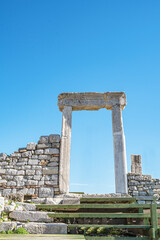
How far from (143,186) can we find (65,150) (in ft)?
9.72

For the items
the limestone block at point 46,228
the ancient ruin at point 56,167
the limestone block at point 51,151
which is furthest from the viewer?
the limestone block at point 51,151

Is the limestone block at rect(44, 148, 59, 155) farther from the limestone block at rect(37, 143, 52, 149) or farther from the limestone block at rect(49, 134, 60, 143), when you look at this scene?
the limestone block at rect(49, 134, 60, 143)

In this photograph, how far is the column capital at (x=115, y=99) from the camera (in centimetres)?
894

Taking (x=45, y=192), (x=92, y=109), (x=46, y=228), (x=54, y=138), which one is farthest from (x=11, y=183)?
(x=92, y=109)

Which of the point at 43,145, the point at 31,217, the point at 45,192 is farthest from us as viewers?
the point at 43,145

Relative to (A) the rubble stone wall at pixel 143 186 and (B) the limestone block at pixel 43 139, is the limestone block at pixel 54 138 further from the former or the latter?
(A) the rubble stone wall at pixel 143 186

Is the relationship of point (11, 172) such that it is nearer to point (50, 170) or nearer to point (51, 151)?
point (50, 170)

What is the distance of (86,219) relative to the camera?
570 cm

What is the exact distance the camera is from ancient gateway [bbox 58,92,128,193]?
7.88 metres

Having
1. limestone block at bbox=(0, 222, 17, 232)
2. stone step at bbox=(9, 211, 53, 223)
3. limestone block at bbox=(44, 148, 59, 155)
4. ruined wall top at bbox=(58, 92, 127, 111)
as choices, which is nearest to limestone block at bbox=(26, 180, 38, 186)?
limestone block at bbox=(44, 148, 59, 155)

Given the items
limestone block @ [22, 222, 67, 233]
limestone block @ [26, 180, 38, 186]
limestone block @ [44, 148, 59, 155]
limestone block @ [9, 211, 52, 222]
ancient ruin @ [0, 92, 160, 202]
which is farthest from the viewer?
limestone block @ [44, 148, 59, 155]

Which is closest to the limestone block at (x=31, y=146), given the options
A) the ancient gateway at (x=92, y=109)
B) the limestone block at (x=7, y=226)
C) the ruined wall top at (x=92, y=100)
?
the ancient gateway at (x=92, y=109)

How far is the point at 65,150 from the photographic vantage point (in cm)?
823

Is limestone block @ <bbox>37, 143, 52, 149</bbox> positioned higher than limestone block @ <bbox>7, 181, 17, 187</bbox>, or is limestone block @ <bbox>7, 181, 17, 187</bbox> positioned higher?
limestone block @ <bbox>37, 143, 52, 149</bbox>
